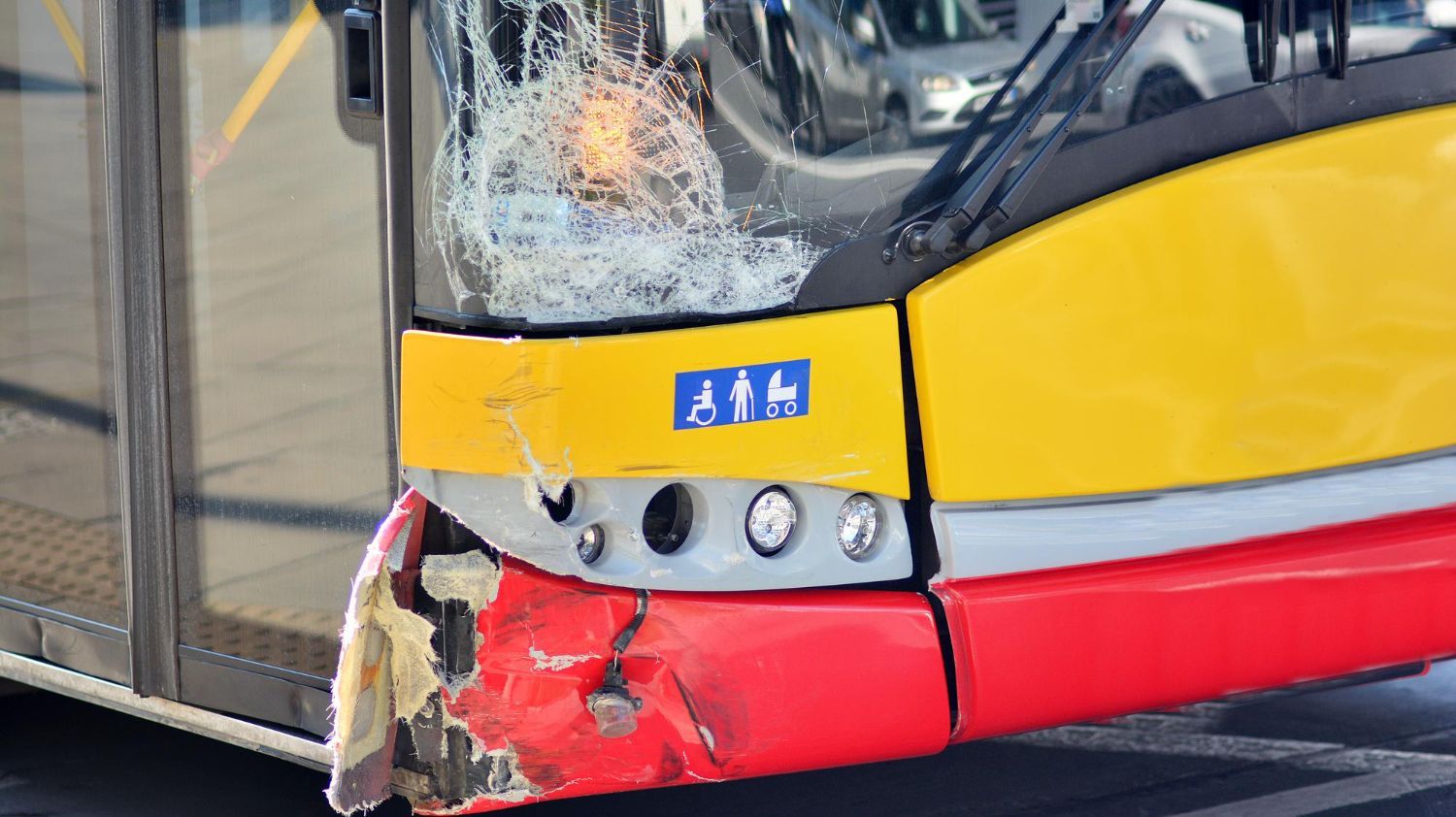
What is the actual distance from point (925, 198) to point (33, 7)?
81.6 inches

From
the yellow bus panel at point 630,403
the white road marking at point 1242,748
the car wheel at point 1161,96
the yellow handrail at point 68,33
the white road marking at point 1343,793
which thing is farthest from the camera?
the white road marking at point 1242,748

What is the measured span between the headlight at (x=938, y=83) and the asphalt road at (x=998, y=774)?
76.6 inches

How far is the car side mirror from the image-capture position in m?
2.65

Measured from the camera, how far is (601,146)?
2465mm

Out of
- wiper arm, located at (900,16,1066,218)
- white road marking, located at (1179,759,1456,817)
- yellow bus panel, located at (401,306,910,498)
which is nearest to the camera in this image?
yellow bus panel, located at (401,306,910,498)

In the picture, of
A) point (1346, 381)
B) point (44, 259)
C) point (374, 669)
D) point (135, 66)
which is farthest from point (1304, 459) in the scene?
point (44, 259)

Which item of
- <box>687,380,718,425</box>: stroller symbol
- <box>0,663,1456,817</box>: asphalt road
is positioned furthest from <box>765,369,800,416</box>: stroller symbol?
<box>0,663,1456,817</box>: asphalt road

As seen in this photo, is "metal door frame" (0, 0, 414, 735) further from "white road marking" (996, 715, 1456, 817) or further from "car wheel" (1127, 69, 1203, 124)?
"white road marking" (996, 715, 1456, 817)

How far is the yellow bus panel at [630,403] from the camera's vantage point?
2400mm

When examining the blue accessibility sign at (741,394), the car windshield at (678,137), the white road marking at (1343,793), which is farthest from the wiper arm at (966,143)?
the white road marking at (1343,793)

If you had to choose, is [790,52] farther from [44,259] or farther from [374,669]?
[44,259]

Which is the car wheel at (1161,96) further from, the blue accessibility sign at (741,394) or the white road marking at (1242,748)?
the white road marking at (1242,748)

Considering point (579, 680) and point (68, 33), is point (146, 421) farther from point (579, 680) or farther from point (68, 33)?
point (579, 680)

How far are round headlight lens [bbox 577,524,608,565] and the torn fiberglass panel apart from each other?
377 mm
